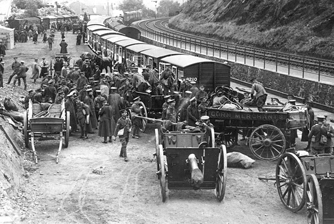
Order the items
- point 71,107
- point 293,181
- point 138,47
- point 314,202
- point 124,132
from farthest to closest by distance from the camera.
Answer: point 138,47, point 71,107, point 124,132, point 293,181, point 314,202

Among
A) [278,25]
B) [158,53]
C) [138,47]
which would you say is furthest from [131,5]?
[158,53]

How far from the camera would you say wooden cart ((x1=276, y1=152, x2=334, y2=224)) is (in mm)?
9570

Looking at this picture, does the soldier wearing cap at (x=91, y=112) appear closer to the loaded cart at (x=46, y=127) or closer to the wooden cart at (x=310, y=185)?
the loaded cart at (x=46, y=127)

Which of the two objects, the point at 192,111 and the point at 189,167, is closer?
the point at 189,167

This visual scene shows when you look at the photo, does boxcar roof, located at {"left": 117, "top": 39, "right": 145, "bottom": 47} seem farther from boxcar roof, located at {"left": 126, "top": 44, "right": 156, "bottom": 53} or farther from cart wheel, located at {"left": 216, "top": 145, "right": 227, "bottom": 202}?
cart wheel, located at {"left": 216, "top": 145, "right": 227, "bottom": 202}

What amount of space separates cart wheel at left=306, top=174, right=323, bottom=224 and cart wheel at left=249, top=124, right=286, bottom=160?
4673 mm

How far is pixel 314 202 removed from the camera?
962 cm

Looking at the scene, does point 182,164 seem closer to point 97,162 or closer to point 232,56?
point 97,162

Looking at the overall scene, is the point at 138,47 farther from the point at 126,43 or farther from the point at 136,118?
the point at 136,118

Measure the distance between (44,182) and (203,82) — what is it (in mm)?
9678

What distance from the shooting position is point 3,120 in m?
16.2

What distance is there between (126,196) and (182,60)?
11.5 metres

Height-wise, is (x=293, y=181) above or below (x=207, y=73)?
below

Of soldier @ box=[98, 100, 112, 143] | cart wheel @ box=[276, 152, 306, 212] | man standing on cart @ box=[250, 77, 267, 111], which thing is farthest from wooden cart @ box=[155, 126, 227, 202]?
soldier @ box=[98, 100, 112, 143]
